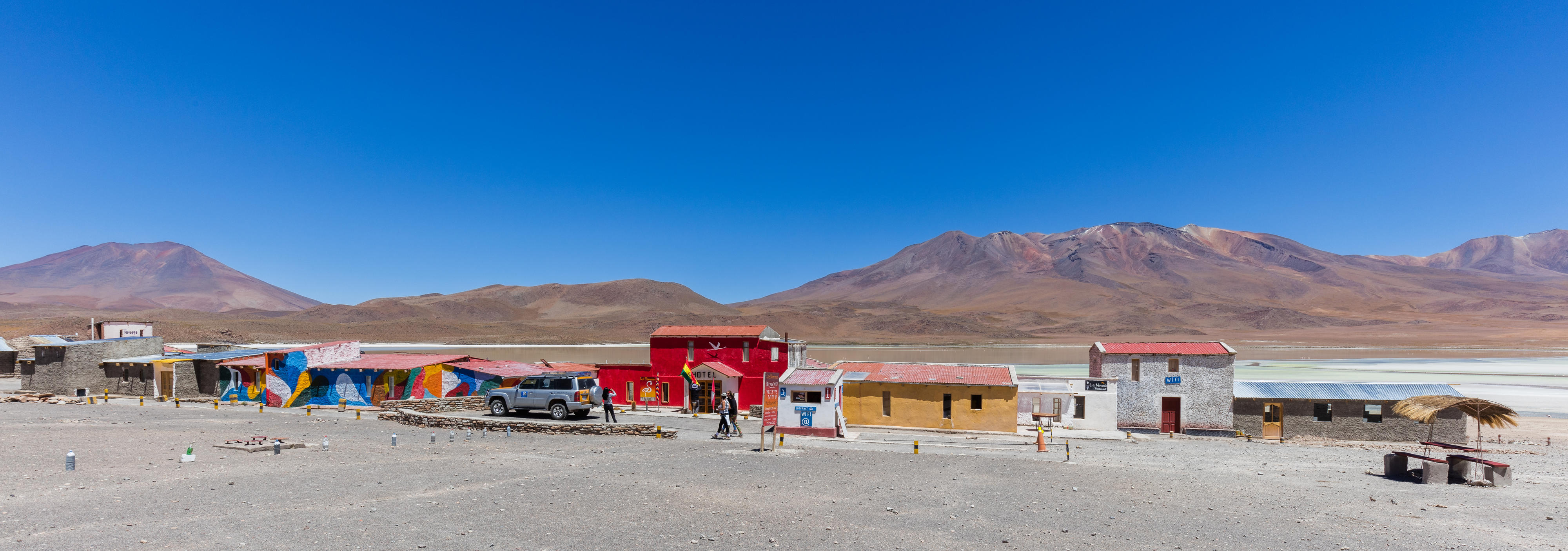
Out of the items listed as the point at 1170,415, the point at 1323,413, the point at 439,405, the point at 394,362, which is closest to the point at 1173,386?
the point at 1170,415

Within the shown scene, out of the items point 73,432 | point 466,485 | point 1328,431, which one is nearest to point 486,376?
point 73,432

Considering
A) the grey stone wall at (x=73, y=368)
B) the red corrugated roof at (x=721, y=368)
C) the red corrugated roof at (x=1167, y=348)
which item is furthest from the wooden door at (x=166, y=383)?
the red corrugated roof at (x=1167, y=348)

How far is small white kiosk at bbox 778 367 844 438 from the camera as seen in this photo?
2609cm

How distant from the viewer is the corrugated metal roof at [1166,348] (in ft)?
107

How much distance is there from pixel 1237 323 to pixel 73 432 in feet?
722

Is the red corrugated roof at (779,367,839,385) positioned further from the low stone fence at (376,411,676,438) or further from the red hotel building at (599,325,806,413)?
the red hotel building at (599,325,806,413)

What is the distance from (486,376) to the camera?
32.9 m

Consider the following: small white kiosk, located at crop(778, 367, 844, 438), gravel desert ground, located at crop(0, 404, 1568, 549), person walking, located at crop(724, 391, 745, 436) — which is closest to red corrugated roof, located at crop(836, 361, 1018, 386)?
small white kiosk, located at crop(778, 367, 844, 438)

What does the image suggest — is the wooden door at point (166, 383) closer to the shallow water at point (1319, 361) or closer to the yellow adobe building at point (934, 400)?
the yellow adobe building at point (934, 400)

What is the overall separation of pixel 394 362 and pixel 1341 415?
132 ft

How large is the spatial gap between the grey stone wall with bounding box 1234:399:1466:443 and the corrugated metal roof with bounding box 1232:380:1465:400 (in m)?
0.23

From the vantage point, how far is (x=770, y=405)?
78.7ft

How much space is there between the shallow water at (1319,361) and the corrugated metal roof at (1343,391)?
40.2ft

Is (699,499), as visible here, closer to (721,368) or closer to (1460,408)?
(721,368)
